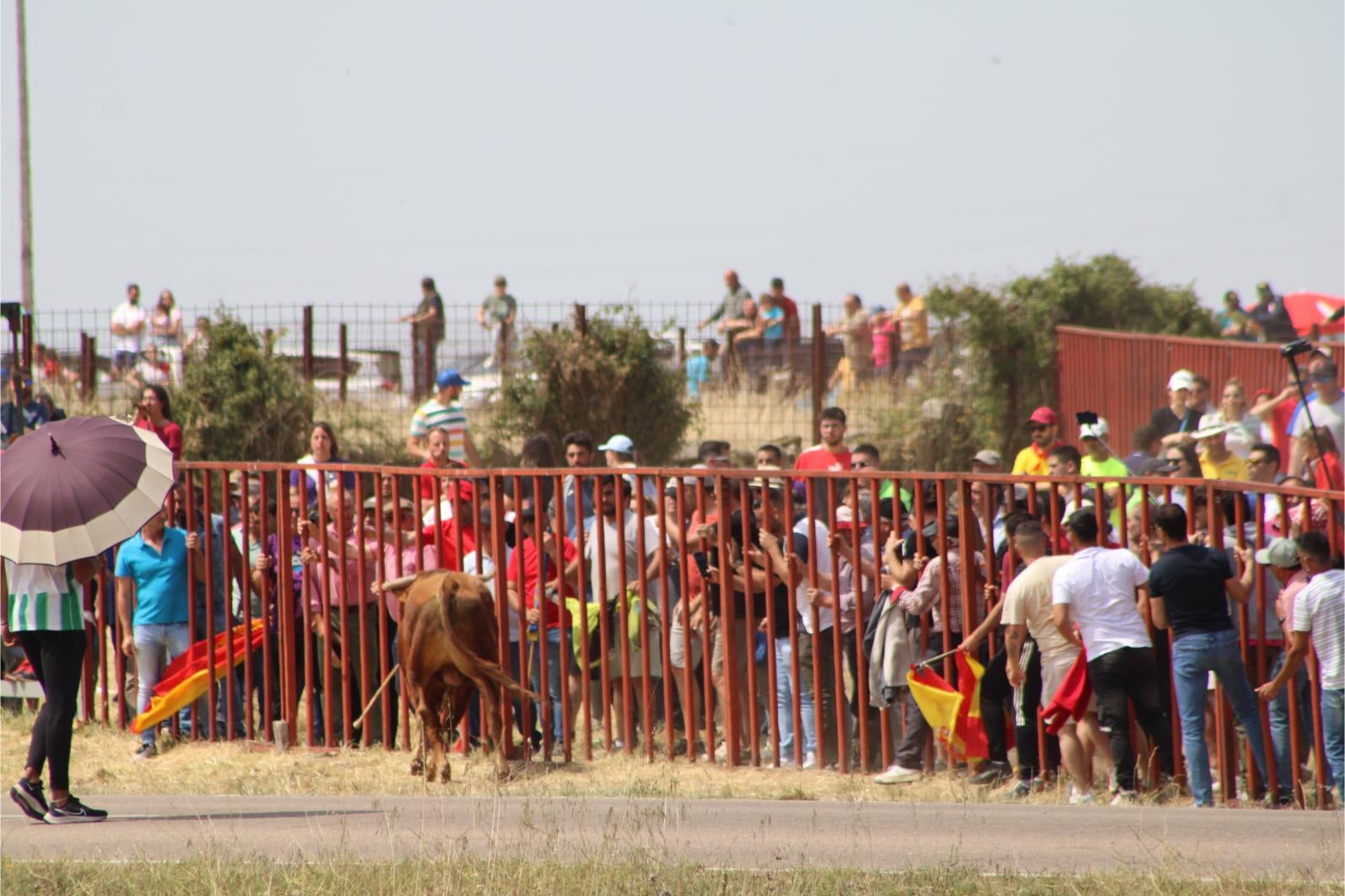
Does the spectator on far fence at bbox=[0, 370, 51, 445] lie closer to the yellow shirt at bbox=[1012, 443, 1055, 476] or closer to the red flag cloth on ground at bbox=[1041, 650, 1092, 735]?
the yellow shirt at bbox=[1012, 443, 1055, 476]

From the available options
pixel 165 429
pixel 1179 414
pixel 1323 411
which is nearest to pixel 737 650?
pixel 165 429

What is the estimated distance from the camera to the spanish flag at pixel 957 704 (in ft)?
31.7

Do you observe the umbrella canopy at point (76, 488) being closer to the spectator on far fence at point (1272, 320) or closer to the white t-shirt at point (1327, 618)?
the white t-shirt at point (1327, 618)

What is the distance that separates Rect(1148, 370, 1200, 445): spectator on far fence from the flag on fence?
7.83m

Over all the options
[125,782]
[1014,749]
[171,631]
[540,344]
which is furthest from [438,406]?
[1014,749]

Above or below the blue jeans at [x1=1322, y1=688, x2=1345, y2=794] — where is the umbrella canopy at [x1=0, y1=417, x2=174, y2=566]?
above

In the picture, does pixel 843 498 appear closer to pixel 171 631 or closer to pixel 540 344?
pixel 171 631

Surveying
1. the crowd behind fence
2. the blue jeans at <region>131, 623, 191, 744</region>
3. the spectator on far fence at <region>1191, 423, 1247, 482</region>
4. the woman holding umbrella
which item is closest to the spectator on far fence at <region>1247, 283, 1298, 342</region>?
the spectator on far fence at <region>1191, 423, 1247, 482</region>

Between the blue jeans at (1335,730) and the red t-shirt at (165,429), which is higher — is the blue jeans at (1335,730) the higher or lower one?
the lower one

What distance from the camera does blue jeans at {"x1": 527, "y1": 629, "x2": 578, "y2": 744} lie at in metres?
10.6

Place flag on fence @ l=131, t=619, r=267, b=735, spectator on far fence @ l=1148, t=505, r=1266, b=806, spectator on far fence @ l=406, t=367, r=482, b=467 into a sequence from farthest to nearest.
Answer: spectator on far fence @ l=406, t=367, r=482, b=467
flag on fence @ l=131, t=619, r=267, b=735
spectator on far fence @ l=1148, t=505, r=1266, b=806

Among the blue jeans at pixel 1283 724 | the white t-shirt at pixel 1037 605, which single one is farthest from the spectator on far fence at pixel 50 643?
the blue jeans at pixel 1283 724

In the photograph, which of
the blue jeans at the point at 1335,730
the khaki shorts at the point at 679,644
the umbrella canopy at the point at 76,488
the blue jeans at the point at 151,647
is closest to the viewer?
the umbrella canopy at the point at 76,488

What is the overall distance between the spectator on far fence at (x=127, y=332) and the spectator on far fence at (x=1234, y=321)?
13782mm
